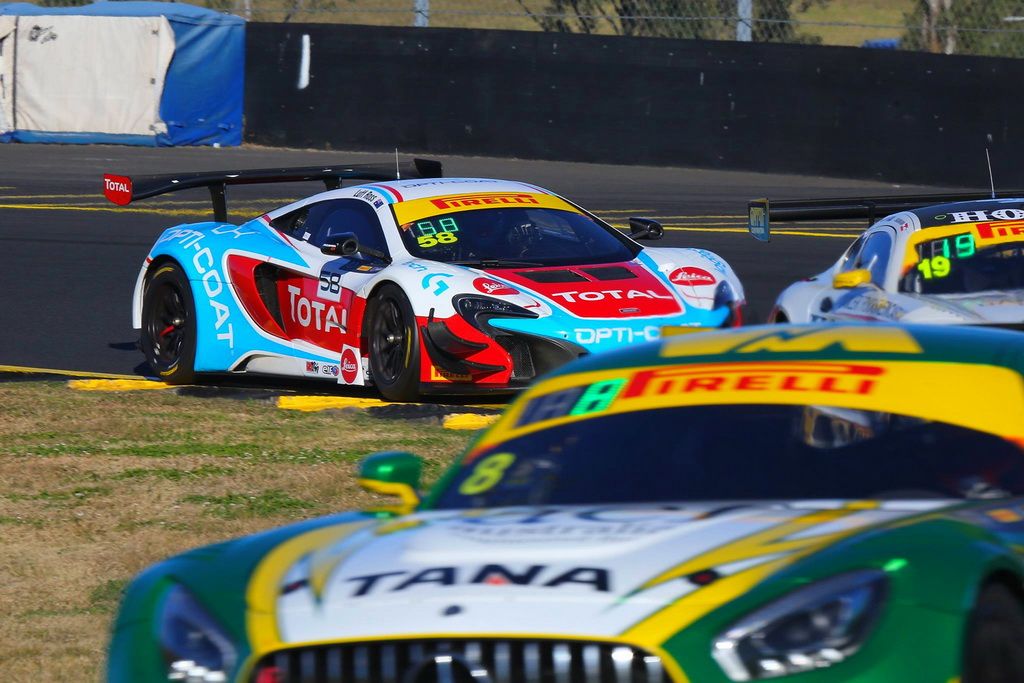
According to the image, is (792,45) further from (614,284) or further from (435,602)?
(435,602)

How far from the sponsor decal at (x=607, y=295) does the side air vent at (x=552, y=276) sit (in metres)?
0.16

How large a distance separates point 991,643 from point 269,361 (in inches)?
317

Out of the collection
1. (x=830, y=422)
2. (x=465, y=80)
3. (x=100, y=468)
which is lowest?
(x=100, y=468)

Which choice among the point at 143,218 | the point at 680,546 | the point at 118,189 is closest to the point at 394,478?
the point at 680,546

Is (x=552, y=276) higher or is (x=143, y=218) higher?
(x=143, y=218)

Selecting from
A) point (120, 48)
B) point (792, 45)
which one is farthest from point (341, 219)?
point (120, 48)

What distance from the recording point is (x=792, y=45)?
22.2 m

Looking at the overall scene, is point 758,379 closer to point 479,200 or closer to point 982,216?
point 982,216

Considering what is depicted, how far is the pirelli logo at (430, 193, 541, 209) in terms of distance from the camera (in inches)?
429

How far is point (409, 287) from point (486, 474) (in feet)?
18.2

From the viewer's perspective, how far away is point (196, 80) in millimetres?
26672

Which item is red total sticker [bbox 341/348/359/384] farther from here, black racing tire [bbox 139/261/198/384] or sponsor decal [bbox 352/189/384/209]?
black racing tire [bbox 139/261/198/384]

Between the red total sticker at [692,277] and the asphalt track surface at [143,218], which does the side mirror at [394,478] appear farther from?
the asphalt track surface at [143,218]

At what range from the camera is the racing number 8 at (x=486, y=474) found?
4.43m
